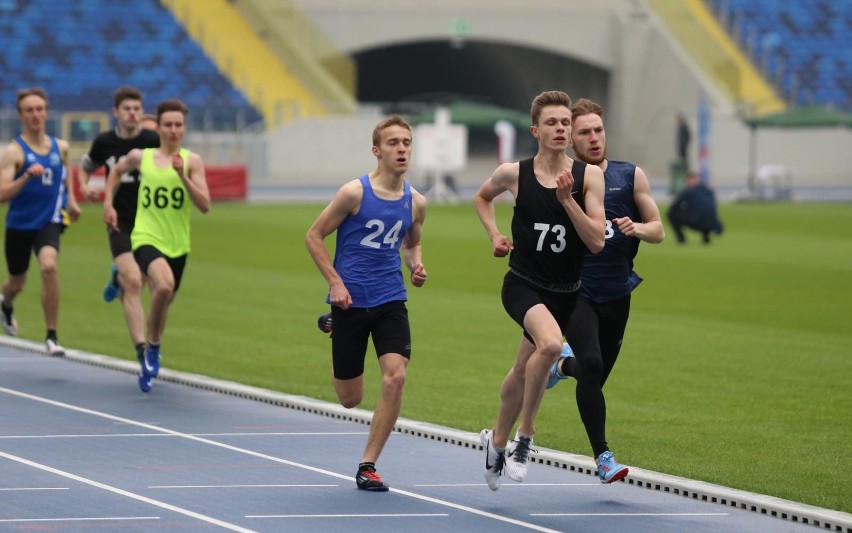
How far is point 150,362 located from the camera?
12.4 metres

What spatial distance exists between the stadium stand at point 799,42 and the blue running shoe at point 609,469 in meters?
50.5

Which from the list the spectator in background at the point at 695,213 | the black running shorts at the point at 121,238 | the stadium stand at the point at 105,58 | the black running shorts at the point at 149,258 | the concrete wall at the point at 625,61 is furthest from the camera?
the concrete wall at the point at 625,61

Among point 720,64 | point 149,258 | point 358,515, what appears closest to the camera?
point 358,515

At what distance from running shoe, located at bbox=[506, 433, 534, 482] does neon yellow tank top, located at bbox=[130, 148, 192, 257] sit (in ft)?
15.5

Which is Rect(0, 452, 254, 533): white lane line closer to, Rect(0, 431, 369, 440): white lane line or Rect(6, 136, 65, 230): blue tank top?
Rect(0, 431, 369, 440): white lane line

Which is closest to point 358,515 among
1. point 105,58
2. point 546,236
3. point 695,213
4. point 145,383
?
point 546,236

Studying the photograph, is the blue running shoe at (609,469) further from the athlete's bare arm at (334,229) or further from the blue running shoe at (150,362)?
the blue running shoe at (150,362)

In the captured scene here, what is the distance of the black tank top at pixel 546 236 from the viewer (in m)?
8.66

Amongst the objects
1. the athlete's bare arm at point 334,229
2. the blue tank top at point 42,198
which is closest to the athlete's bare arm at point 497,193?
the athlete's bare arm at point 334,229

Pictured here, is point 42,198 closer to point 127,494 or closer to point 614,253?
point 127,494

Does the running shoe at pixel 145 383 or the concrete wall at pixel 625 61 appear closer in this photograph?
the running shoe at pixel 145 383

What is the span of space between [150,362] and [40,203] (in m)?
2.65

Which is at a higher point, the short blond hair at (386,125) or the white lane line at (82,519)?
the short blond hair at (386,125)

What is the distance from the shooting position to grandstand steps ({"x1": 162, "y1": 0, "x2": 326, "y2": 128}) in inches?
2056
